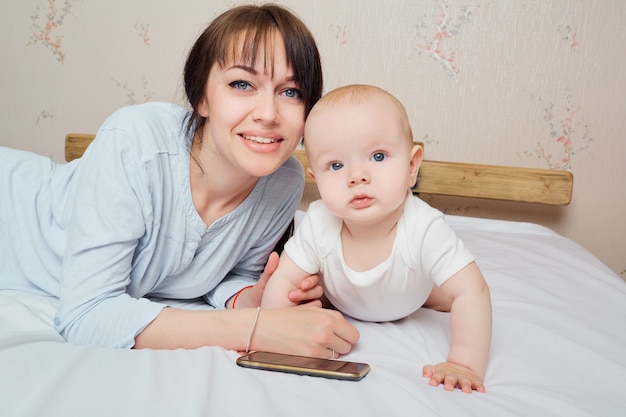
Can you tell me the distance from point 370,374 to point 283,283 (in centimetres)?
29

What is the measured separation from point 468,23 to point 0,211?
153 cm

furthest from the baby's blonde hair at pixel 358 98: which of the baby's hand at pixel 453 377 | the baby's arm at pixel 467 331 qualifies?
the baby's hand at pixel 453 377

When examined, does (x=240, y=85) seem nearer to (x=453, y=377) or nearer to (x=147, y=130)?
(x=147, y=130)

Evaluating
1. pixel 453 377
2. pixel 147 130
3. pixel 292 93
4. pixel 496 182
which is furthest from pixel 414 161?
pixel 496 182

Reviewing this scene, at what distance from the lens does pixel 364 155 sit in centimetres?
98

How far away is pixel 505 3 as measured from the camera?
2.02 m

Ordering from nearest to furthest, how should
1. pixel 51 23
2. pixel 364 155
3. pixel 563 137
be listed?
1. pixel 364 155
2. pixel 563 137
3. pixel 51 23

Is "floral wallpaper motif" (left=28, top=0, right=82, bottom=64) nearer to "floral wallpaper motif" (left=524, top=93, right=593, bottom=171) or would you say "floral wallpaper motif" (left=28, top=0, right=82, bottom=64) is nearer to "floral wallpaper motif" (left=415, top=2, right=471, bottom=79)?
"floral wallpaper motif" (left=415, top=2, right=471, bottom=79)

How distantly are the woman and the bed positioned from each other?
0.07 metres

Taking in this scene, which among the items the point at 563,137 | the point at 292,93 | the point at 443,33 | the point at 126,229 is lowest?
the point at 126,229

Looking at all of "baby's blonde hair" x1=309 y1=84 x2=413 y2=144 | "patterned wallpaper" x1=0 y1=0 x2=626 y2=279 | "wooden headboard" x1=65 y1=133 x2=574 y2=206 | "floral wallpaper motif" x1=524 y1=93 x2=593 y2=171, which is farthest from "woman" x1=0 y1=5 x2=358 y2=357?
"floral wallpaper motif" x1=524 y1=93 x2=593 y2=171

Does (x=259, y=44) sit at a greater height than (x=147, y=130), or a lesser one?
greater

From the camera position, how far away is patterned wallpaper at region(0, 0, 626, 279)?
6.66 feet

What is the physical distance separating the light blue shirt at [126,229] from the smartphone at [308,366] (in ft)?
0.65
